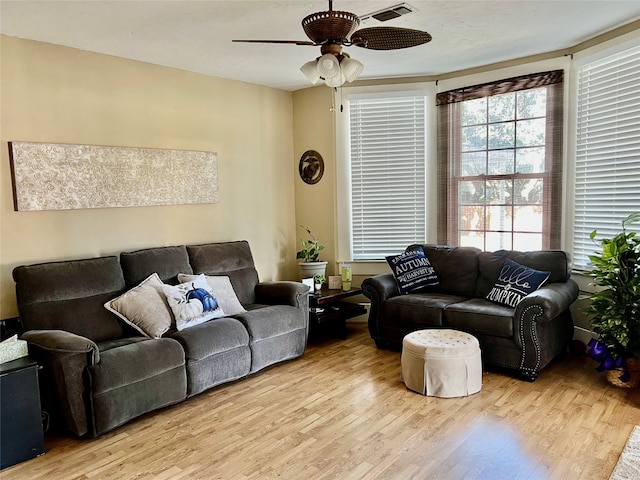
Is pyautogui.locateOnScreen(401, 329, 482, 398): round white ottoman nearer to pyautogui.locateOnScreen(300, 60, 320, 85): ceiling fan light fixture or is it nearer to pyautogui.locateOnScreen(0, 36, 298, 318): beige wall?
pyautogui.locateOnScreen(300, 60, 320, 85): ceiling fan light fixture

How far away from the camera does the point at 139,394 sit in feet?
9.92

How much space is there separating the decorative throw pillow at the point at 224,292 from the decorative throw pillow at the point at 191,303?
0.31 ft

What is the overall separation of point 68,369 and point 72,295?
75 centimetres

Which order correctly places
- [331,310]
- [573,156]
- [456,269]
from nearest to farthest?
[573,156] < [456,269] < [331,310]

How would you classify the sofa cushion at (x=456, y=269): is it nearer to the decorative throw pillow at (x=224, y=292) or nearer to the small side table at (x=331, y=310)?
the small side table at (x=331, y=310)

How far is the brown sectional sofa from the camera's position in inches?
112

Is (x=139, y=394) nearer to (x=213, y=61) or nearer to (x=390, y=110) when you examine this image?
(x=213, y=61)

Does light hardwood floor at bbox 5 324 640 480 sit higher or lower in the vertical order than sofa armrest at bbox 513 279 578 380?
lower

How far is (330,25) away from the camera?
93.6 inches

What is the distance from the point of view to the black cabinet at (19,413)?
260 cm

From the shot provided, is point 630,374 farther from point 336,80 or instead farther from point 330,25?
point 330,25

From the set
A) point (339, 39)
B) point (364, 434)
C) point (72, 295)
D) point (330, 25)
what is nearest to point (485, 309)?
point (364, 434)

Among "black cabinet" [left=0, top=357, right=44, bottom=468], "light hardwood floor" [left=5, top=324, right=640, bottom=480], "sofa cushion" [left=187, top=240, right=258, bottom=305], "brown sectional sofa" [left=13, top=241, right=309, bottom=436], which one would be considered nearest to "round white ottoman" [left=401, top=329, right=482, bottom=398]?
"light hardwood floor" [left=5, top=324, right=640, bottom=480]

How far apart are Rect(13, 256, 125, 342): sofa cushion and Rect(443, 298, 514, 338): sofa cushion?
2.60 metres
